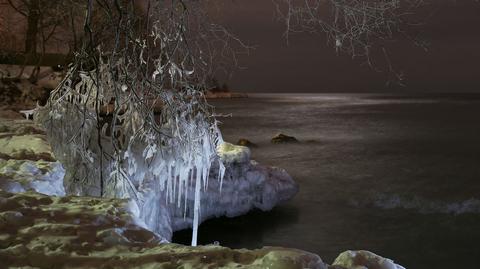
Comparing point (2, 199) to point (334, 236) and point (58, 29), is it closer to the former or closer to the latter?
point (334, 236)

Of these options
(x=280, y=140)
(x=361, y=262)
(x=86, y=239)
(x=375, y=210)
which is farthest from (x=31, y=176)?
(x=280, y=140)

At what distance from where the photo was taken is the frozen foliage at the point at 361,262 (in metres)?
2.89

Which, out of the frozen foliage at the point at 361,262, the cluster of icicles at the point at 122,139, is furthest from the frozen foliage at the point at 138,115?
the frozen foliage at the point at 361,262

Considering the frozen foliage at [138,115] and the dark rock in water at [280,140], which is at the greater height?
the frozen foliage at [138,115]

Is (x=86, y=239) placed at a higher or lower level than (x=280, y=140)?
higher

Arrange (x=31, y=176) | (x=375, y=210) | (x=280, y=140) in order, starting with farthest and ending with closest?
(x=280, y=140)
(x=375, y=210)
(x=31, y=176)

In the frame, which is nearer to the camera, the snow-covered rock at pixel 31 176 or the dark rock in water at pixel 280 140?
the snow-covered rock at pixel 31 176

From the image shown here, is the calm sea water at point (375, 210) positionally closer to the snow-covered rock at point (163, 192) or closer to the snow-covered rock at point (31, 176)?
the snow-covered rock at point (163, 192)

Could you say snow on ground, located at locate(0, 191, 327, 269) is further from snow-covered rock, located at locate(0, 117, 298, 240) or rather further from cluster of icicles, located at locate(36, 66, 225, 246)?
cluster of icicles, located at locate(36, 66, 225, 246)

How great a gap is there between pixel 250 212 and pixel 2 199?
12603 mm

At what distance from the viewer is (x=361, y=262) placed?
294cm

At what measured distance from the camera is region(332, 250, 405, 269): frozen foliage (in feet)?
9.50

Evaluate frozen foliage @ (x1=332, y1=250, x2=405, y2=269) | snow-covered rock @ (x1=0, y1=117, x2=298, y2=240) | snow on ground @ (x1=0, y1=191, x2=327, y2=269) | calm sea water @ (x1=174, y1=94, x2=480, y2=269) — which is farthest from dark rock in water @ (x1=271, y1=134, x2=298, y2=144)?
frozen foliage @ (x1=332, y1=250, x2=405, y2=269)

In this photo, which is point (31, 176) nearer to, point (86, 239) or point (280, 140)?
point (86, 239)
